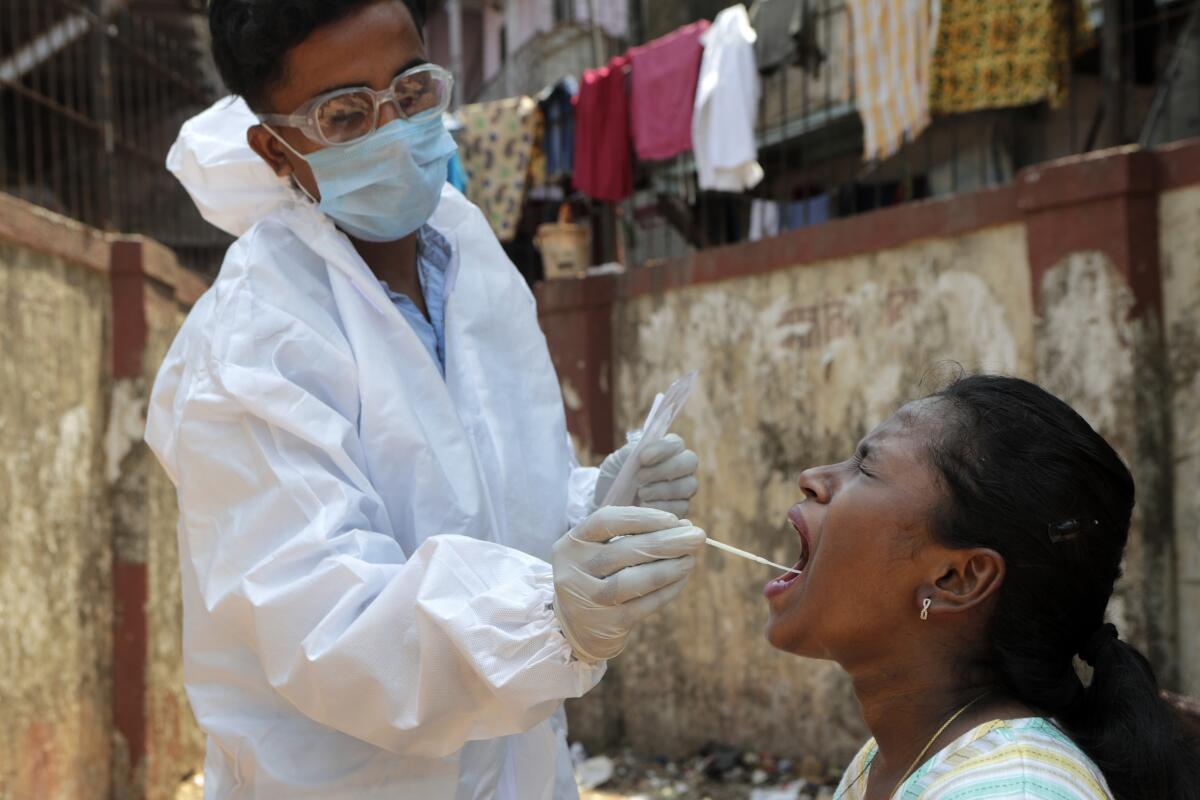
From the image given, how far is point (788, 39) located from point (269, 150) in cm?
545

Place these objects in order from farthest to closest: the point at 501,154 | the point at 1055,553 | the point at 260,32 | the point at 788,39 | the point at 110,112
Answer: the point at 501,154 → the point at 788,39 → the point at 110,112 → the point at 260,32 → the point at 1055,553

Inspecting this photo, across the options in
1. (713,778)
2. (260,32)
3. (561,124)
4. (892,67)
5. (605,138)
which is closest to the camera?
(260,32)

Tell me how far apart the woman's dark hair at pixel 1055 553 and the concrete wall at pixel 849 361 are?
2677 mm

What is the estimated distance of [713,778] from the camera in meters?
5.48

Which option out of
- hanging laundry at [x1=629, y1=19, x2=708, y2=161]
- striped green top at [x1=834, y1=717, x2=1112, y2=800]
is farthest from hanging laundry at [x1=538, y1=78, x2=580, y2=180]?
striped green top at [x1=834, y1=717, x2=1112, y2=800]

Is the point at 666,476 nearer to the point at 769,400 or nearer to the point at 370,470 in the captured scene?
the point at 370,470

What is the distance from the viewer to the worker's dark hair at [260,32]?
201cm

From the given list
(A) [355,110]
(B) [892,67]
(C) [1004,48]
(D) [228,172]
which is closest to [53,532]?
(D) [228,172]

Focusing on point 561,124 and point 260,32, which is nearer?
point 260,32

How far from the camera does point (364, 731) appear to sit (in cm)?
167

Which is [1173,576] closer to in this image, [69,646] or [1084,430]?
[1084,430]

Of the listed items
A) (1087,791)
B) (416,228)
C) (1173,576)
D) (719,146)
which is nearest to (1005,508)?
(1087,791)

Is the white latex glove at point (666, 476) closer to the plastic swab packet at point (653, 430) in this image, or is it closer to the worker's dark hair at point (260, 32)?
the plastic swab packet at point (653, 430)

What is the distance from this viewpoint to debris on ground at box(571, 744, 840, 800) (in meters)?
5.13
